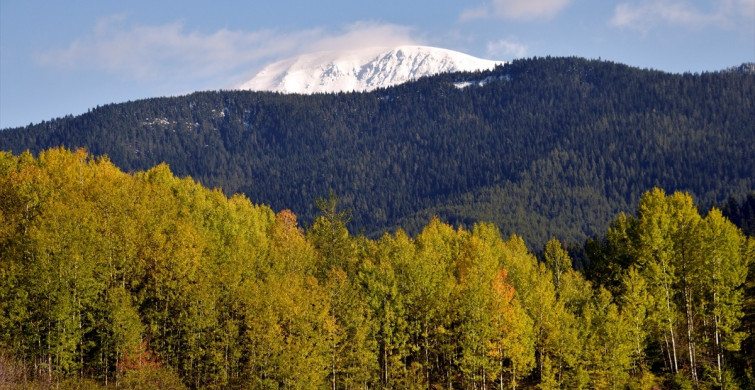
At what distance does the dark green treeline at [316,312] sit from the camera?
60219 mm

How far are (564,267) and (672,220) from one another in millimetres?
36761

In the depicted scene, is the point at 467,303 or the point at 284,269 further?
the point at 284,269

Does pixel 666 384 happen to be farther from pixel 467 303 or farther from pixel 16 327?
pixel 16 327

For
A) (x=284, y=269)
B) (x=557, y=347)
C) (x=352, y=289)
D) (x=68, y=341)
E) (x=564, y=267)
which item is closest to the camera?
(x=68, y=341)

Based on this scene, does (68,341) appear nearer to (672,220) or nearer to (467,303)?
(467,303)

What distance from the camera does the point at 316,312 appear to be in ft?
224

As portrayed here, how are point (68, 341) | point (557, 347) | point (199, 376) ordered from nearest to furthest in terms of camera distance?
point (68, 341) < point (199, 376) < point (557, 347)

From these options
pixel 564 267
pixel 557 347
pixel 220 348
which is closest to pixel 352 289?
pixel 220 348

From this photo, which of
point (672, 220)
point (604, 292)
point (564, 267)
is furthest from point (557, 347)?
point (564, 267)

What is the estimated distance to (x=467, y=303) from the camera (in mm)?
68750

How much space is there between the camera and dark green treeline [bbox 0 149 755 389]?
6022 centimetres

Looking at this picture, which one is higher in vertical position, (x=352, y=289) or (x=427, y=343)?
(x=352, y=289)

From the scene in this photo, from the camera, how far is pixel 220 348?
213 feet

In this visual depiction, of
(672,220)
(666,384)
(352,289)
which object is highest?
(672,220)
